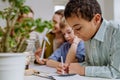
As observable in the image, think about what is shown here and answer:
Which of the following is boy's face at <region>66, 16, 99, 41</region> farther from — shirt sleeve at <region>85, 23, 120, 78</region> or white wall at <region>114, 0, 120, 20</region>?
white wall at <region>114, 0, 120, 20</region>

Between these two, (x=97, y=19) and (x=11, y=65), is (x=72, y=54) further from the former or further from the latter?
(x=11, y=65)

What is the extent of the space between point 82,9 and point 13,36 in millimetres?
552

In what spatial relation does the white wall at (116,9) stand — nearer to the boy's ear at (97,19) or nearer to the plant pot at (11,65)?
the boy's ear at (97,19)

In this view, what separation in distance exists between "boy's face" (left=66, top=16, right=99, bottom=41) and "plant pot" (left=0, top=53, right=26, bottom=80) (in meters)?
0.51

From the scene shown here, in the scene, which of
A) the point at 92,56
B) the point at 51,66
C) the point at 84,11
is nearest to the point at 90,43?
the point at 92,56

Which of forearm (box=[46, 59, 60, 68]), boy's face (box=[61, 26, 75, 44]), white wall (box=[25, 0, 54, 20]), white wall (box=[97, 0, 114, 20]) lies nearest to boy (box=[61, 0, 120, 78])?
forearm (box=[46, 59, 60, 68])

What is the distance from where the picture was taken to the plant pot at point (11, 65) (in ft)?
2.37

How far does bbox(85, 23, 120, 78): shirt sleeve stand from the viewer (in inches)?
45.2

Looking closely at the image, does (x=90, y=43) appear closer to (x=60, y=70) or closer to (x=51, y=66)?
(x=60, y=70)

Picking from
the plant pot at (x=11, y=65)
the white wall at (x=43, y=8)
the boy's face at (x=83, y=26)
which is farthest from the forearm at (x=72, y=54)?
the white wall at (x=43, y=8)

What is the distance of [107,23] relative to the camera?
1262 millimetres

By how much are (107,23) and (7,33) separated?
27.2 inches

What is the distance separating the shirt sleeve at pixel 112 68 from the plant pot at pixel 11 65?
51 centimetres

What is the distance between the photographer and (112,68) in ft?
3.84
